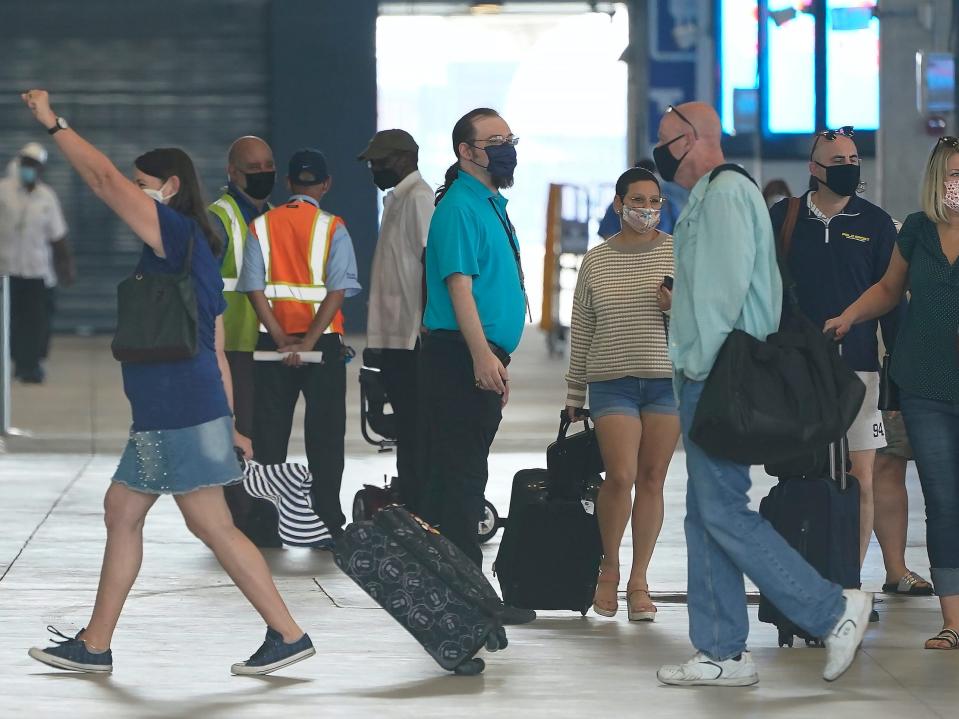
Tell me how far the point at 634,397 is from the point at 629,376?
0.10m

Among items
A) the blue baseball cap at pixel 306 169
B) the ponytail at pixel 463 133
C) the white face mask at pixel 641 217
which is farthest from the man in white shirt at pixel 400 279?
the ponytail at pixel 463 133

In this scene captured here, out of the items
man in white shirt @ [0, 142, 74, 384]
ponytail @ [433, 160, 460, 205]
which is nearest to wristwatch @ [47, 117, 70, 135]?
ponytail @ [433, 160, 460, 205]

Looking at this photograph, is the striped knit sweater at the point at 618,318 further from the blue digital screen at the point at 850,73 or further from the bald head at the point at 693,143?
the blue digital screen at the point at 850,73

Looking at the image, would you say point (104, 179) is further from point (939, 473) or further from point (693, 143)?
point (939, 473)

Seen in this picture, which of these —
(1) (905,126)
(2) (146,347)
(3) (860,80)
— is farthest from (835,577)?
(3) (860,80)

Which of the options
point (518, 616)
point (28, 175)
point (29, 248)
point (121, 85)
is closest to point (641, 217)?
point (518, 616)

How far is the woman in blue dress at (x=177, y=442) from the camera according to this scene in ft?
19.8

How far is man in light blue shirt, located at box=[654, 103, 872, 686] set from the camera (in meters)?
5.90

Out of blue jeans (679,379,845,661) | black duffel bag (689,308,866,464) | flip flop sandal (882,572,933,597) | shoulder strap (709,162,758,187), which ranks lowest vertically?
flip flop sandal (882,572,933,597)

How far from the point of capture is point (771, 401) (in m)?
5.85

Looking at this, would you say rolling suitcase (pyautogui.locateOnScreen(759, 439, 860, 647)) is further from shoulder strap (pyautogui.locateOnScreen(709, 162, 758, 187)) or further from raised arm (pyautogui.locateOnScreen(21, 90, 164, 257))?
raised arm (pyautogui.locateOnScreen(21, 90, 164, 257))

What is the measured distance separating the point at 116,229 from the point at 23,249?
29.1 ft

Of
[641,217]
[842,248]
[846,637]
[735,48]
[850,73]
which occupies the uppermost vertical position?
[735,48]

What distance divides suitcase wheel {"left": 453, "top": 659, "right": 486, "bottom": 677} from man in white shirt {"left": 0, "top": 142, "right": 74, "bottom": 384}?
11.9 meters
